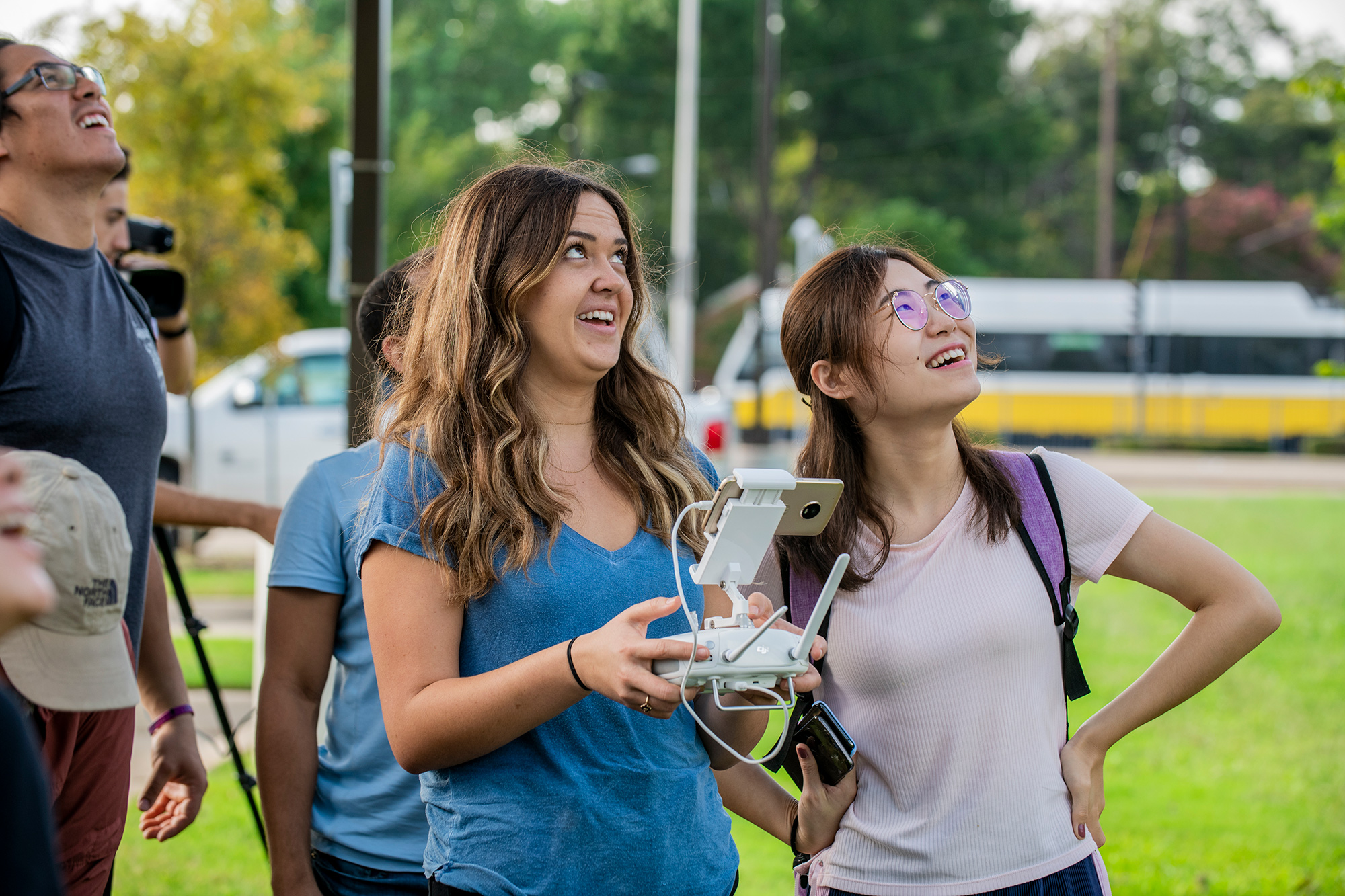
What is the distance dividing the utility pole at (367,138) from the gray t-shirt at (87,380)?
1.71 metres

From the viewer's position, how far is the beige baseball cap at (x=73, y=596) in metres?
1.80

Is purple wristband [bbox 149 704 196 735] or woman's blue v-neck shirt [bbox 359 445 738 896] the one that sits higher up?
woman's blue v-neck shirt [bbox 359 445 738 896]

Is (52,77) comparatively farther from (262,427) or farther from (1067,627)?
(262,427)

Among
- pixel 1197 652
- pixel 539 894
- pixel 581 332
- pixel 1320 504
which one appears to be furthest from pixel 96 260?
pixel 1320 504

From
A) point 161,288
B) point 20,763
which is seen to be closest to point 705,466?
point 20,763

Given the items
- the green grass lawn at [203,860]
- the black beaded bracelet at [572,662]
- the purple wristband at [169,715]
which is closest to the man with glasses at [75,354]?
the purple wristband at [169,715]

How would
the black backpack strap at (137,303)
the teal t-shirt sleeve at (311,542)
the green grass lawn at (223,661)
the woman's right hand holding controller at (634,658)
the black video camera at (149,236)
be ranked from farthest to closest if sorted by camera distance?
the green grass lawn at (223,661)
the black video camera at (149,236)
the black backpack strap at (137,303)
the teal t-shirt sleeve at (311,542)
the woman's right hand holding controller at (634,658)

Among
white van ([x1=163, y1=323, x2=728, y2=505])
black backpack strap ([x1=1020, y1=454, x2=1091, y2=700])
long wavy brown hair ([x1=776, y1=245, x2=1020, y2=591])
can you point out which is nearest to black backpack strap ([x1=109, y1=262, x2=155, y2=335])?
long wavy brown hair ([x1=776, y1=245, x2=1020, y2=591])

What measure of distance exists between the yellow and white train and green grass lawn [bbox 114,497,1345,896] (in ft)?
60.0

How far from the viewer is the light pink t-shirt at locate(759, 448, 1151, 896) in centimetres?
212

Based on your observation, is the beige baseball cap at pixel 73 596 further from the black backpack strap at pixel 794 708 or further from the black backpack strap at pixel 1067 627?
the black backpack strap at pixel 1067 627

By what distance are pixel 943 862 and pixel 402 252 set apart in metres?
32.0

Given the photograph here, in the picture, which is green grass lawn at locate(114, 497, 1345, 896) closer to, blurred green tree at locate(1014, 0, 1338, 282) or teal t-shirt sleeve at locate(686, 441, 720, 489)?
teal t-shirt sleeve at locate(686, 441, 720, 489)

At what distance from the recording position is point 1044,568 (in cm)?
223
